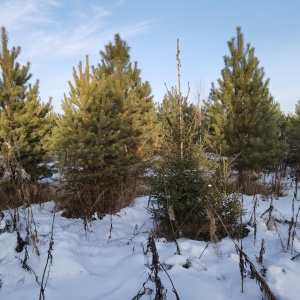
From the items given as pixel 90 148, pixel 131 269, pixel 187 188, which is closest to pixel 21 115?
pixel 90 148

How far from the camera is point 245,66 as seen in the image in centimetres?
982

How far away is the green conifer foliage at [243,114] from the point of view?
9320 millimetres

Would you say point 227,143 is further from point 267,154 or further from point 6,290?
point 6,290

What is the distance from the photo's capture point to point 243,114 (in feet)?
30.8

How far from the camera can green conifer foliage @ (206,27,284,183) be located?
367 inches

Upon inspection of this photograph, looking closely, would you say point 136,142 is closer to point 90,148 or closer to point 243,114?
point 90,148

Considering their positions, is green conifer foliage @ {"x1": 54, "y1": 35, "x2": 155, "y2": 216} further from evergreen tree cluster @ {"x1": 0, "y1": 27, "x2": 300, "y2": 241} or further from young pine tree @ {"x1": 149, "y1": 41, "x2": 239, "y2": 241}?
young pine tree @ {"x1": 149, "y1": 41, "x2": 239, "y2": 241}

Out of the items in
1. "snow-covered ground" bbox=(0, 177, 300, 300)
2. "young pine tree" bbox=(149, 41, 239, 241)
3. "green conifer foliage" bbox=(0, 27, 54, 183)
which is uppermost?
"green conifer foliage" bbox=(0, 27, 54, 183)

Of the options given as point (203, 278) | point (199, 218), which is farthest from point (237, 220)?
point (203, 278)

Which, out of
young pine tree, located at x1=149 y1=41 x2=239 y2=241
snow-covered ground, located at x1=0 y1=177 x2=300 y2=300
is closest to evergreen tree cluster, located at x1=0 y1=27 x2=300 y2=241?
young pine tree, located at x1=149 y1=41 x2=239 y2=241

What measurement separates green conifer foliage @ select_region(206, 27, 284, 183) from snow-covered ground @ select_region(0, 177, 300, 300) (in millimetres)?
4955

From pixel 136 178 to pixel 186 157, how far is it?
508 centimetres

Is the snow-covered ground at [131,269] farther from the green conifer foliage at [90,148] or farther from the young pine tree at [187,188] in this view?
the green conifer foliage at [90,148]

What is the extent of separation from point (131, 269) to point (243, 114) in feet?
24.3
